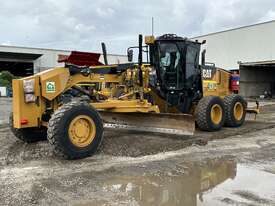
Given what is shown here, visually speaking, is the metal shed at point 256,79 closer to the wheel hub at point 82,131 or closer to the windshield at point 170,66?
the windshield at point 170,66

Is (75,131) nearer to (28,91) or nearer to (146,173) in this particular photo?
(28,91)

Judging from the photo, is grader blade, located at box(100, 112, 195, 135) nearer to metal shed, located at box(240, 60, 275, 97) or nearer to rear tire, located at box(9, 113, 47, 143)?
rear tire, located at box(9, 113, 47, 143)

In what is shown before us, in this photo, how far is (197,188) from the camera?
20.1ft

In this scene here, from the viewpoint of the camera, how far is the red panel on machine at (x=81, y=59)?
9.20 metres

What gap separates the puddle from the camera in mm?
5480

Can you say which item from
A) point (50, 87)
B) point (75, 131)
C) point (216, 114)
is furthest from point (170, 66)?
point (75, 131)

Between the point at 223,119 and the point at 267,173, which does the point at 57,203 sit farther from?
the point at 223,119

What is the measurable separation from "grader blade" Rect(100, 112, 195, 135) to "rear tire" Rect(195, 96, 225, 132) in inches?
60.4

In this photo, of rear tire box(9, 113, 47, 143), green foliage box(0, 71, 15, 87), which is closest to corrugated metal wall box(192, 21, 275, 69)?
green foliage box(0, 71, 15, 87)

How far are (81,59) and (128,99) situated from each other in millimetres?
1439

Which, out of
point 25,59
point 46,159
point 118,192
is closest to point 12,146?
point 46,159

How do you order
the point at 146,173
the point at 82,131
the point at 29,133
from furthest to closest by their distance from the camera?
the point at 29,133, the point at 82,131, the point at 146,173

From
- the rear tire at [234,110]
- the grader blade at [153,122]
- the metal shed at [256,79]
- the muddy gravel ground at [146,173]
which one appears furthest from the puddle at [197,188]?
the metal shed at [256,79]

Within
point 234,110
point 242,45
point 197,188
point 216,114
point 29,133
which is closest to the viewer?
point 197,188
